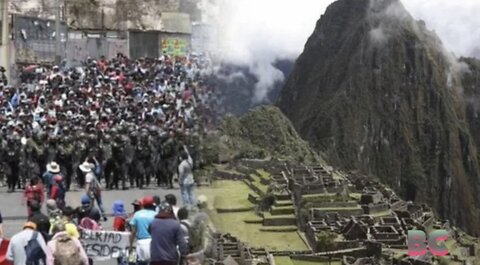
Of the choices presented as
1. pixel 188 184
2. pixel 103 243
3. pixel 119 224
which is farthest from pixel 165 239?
pixel 119 224

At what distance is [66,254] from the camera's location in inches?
343

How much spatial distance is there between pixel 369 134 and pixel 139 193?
131 meters

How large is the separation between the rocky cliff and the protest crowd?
372ft

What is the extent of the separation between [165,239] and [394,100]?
14983 centimetres

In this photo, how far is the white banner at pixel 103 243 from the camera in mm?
11016

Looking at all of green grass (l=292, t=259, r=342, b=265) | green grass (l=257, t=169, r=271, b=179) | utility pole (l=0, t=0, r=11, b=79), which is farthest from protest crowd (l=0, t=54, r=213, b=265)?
green grass (l=257, t=169, r=271, b=179)

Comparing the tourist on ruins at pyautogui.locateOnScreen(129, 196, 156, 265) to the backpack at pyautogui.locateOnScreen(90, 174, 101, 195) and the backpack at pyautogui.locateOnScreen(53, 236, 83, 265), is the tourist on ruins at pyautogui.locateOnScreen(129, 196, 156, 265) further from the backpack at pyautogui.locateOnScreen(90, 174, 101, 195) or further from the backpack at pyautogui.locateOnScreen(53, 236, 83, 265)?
the backpack at pyautogui.locateOnScreen(90, 174, 101, 195)

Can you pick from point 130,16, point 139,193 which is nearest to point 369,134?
point 130,16

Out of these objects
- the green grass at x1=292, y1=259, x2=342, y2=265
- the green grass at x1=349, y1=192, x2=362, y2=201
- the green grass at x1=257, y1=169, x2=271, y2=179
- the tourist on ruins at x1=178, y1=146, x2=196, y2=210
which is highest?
the tourist on ruins at x1=178, y1=146, x2=196, y2=210

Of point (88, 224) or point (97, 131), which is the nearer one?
point (88, 224)

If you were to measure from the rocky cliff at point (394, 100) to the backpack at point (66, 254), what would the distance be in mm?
133573

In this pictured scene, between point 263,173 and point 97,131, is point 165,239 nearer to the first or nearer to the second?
point 97,131

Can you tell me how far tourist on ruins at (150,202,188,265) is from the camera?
28.2ft

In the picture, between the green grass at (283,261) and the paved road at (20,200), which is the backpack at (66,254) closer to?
the paved road at (20,200)
